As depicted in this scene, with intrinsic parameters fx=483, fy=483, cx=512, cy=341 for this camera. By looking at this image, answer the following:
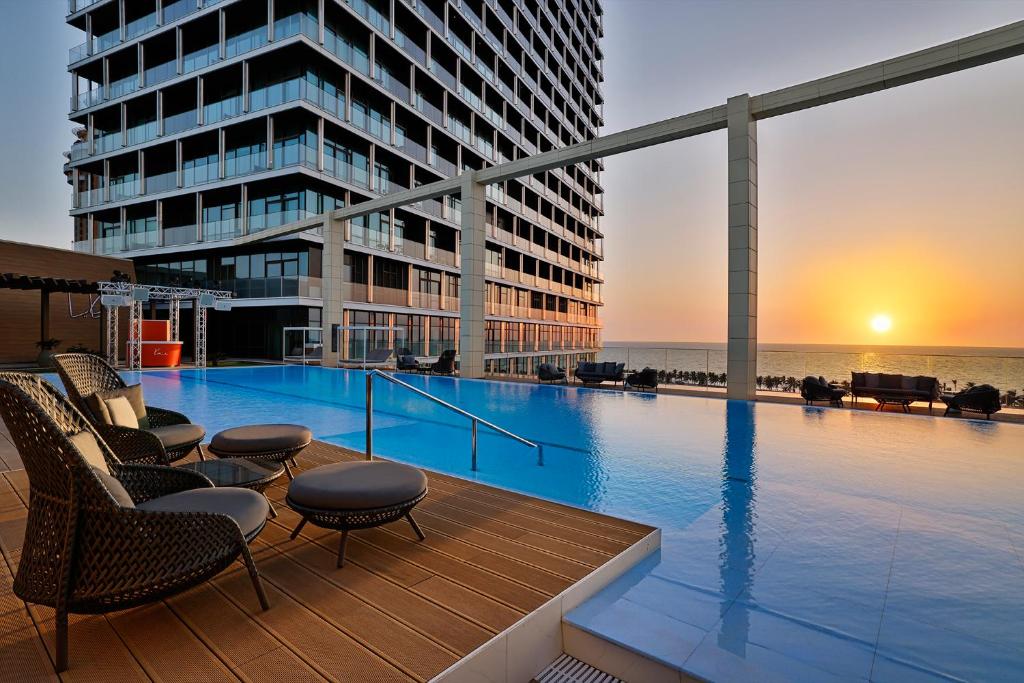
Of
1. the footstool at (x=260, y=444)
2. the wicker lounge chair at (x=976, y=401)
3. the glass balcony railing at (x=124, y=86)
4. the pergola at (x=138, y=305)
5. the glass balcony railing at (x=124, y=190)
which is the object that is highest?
the glass balcony railing at (x=124, y=86)

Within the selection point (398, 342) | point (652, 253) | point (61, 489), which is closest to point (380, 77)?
point (398, 342)

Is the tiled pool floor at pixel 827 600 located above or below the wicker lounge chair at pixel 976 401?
below

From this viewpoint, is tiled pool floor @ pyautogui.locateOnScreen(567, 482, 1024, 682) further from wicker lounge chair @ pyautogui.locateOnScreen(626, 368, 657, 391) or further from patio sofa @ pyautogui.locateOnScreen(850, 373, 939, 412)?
wicker lounge chair @ pyautogui.locateOnScreen(626, 368, 657, 391)

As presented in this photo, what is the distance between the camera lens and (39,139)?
99.8 feet

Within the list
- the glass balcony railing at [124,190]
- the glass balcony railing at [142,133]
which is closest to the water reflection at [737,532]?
the glass balcony railing at [142,133]

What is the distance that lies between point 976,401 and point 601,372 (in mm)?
8660

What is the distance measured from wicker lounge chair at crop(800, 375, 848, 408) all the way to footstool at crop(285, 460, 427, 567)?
1128 cm

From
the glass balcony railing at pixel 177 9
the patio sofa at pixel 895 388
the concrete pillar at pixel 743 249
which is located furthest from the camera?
the glass balcony railing at pixel 177 9

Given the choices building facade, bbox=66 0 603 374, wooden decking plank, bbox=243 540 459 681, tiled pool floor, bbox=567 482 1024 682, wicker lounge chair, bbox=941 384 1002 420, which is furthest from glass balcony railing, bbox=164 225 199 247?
wicker lounge chair, bbox=941 384 1002 420

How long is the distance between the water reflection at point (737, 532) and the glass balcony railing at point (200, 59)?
28.8 m

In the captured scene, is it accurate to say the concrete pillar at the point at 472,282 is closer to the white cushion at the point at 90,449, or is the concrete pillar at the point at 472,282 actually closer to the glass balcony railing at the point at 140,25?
the white cushion at the point at 90,449

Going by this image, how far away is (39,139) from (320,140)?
879 inches

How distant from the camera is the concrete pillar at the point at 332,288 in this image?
68.0ft

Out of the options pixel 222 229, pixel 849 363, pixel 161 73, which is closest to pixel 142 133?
pixel 161 73
